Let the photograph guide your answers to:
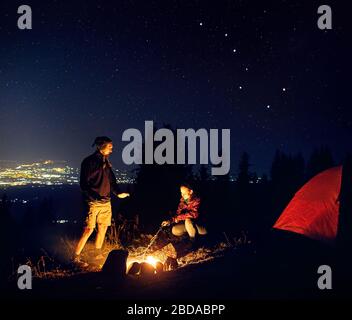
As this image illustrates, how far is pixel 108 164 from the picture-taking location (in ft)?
26.1

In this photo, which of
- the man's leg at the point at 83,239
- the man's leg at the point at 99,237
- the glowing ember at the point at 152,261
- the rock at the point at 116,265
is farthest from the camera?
the man's leg at the point at 99,237

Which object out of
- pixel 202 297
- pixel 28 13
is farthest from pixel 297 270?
pixel 28 13

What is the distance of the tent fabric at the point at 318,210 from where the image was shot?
27.9 feet

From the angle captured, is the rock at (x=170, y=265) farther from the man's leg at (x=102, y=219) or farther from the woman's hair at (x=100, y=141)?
the woman's hair at (x=100, y=141)

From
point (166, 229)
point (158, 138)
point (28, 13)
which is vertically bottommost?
point (166, 229)

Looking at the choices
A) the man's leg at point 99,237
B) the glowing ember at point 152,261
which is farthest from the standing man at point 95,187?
the glowing ember at point 152,261

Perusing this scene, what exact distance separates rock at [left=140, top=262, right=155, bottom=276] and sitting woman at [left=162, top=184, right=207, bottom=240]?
1.57 m

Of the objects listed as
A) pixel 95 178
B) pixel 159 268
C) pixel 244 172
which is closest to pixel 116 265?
pixel 159 268

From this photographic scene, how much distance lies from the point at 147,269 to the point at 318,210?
15.3ft

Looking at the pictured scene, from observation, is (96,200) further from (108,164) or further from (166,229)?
(166,229)

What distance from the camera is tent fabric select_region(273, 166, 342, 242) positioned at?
27.9 feet

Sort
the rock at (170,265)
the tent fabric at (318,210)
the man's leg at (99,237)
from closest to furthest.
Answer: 1. the rock at (170,265)
2. the man's leg at (99,237)
3. the tent fabric at (318,210)

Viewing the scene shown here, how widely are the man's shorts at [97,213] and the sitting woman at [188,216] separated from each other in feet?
4.62
